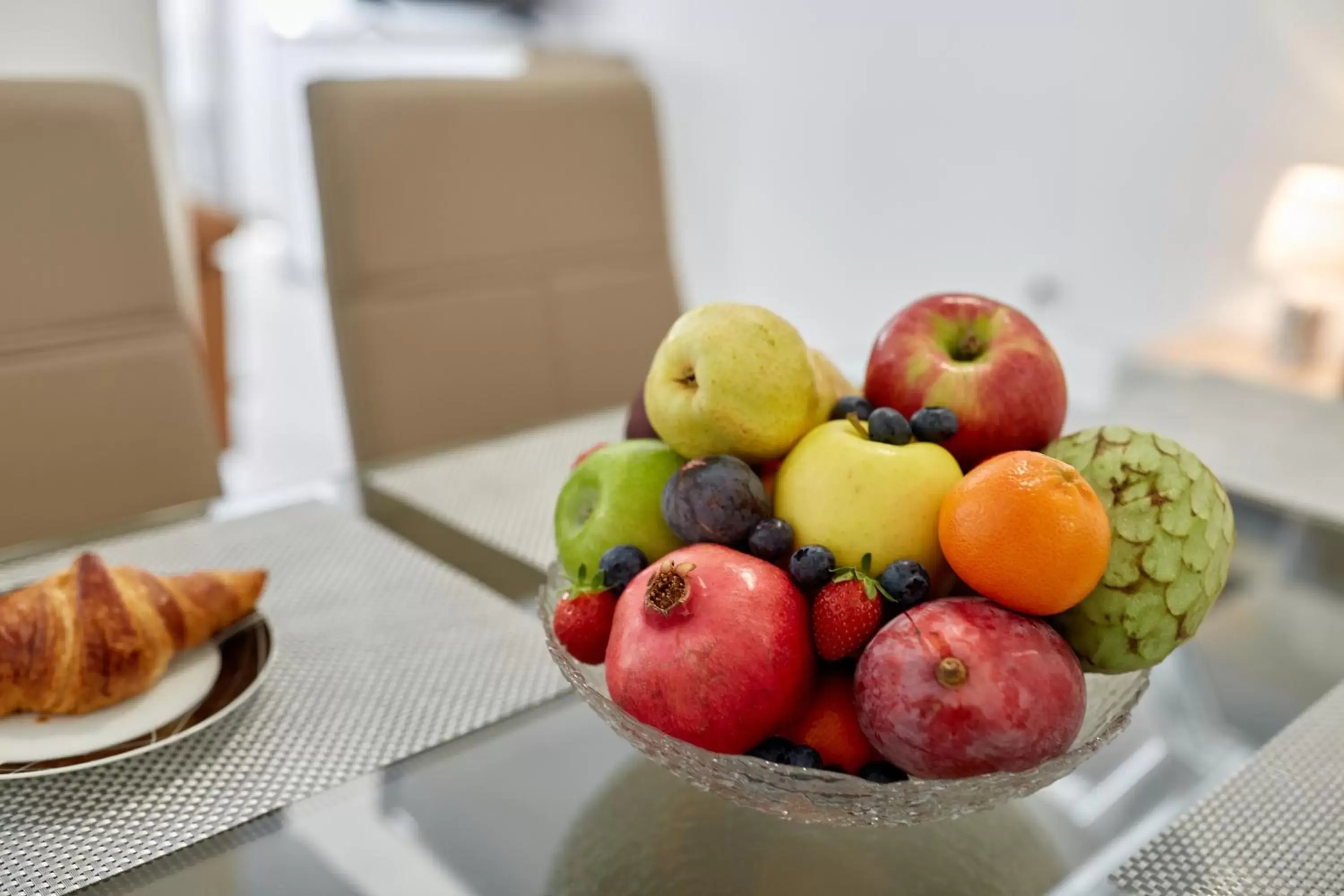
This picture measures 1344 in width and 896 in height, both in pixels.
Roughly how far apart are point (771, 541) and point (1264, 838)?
0.31 m

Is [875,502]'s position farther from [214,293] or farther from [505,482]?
[214,293]

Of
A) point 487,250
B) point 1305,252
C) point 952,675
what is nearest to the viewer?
point 952,675

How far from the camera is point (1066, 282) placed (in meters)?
2.79

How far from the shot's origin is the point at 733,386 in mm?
645

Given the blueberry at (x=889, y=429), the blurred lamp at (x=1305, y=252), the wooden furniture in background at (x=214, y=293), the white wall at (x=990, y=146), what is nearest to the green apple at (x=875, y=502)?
the blueberry at (x=889, y=429)

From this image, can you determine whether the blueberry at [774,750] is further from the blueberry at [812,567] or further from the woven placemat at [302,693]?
the woven placemat at [302,693]

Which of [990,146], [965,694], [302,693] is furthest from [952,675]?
[990,146]

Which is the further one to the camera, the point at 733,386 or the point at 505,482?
the point at 505,482

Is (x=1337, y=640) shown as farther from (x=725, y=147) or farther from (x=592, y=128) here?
(x=725, y=147)

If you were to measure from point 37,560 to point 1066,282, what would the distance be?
2.46 meters

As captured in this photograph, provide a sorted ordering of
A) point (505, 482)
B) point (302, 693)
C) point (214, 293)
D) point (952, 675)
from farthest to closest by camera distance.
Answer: point (214, 293), point (505, 482), point (302, 693), point (952, 675)

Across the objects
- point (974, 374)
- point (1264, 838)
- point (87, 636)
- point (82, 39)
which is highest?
point (82, 39)

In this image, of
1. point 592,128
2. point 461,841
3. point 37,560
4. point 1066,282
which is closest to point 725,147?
point 1066,282

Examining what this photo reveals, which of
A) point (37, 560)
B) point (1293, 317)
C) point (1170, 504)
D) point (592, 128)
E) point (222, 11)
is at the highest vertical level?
point (222, 11)
